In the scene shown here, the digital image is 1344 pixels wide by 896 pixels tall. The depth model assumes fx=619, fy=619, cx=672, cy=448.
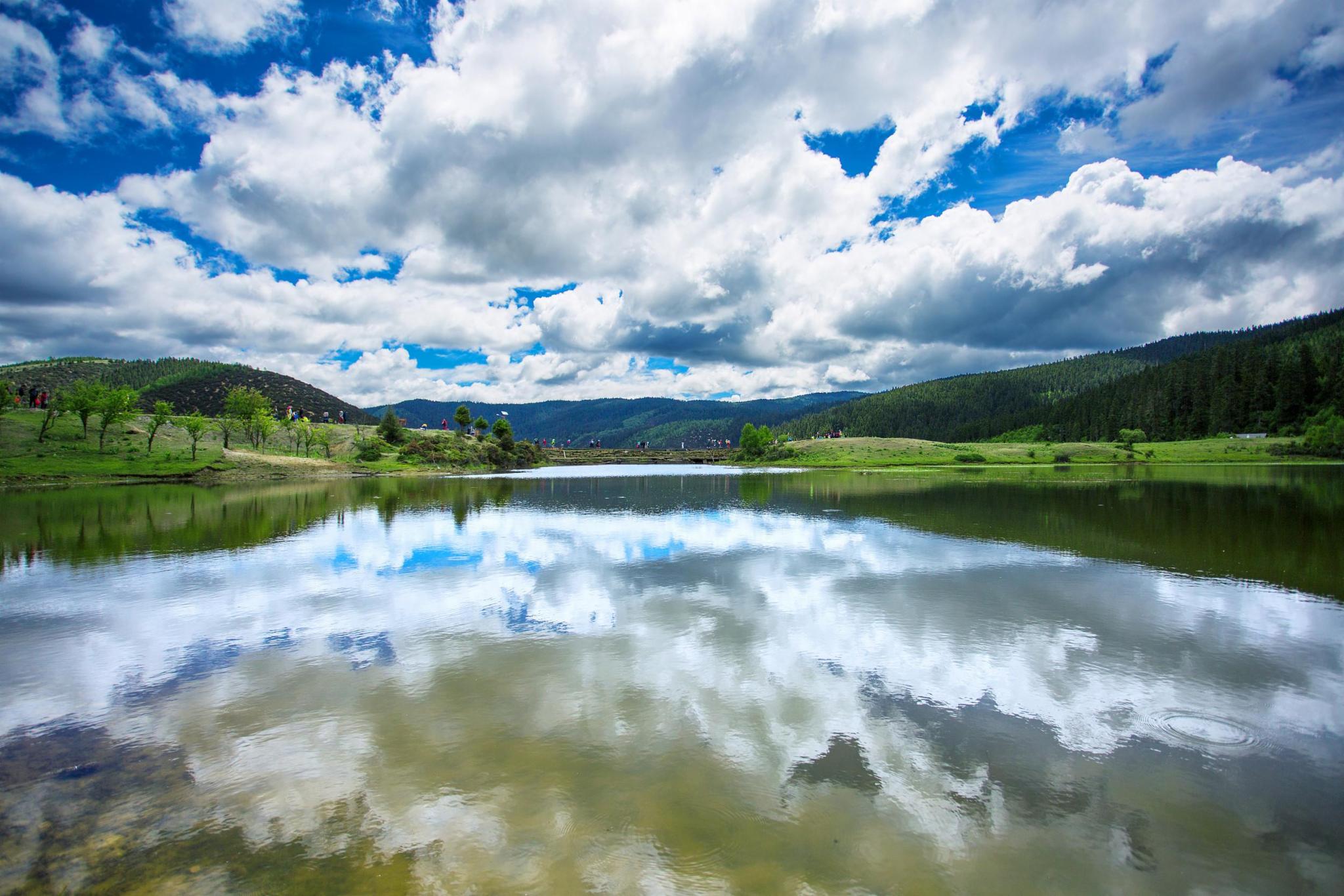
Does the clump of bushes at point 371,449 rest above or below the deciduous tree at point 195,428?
below

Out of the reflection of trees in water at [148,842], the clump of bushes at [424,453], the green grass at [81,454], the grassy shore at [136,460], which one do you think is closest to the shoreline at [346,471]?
the grassy shore at [136,460]

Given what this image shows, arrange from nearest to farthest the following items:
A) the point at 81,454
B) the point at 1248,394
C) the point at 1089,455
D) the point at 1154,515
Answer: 1. the point at 1154,515
2. the point at 81,454
3. the point at 1089,455
4. the point at 1248,394

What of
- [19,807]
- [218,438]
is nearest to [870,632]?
[19,807]

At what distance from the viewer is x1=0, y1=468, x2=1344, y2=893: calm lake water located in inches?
336

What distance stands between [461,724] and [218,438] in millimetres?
169975

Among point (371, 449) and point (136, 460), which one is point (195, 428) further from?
point (371, 449)

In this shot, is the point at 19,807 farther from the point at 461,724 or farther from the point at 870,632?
the point at 870,632

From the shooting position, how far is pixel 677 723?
41.2 ft

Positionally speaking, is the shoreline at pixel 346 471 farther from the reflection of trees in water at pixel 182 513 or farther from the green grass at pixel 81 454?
the reflection of trees in water at pixel 182 513

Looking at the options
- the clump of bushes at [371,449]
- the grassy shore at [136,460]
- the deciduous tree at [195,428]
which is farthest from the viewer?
the clump of bushes at [371,449]

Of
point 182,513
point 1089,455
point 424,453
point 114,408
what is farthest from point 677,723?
point 1089,455

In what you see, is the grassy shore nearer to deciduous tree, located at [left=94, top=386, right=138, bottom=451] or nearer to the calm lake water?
deciduous tree, located at [left=94, top=386, right=138, bottom=451]

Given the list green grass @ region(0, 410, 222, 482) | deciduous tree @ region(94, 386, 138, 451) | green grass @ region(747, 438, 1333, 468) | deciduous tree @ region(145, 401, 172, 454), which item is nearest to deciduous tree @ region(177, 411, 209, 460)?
green grass @ region(0, 410, 222, 482)

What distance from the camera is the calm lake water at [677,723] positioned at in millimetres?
8539
